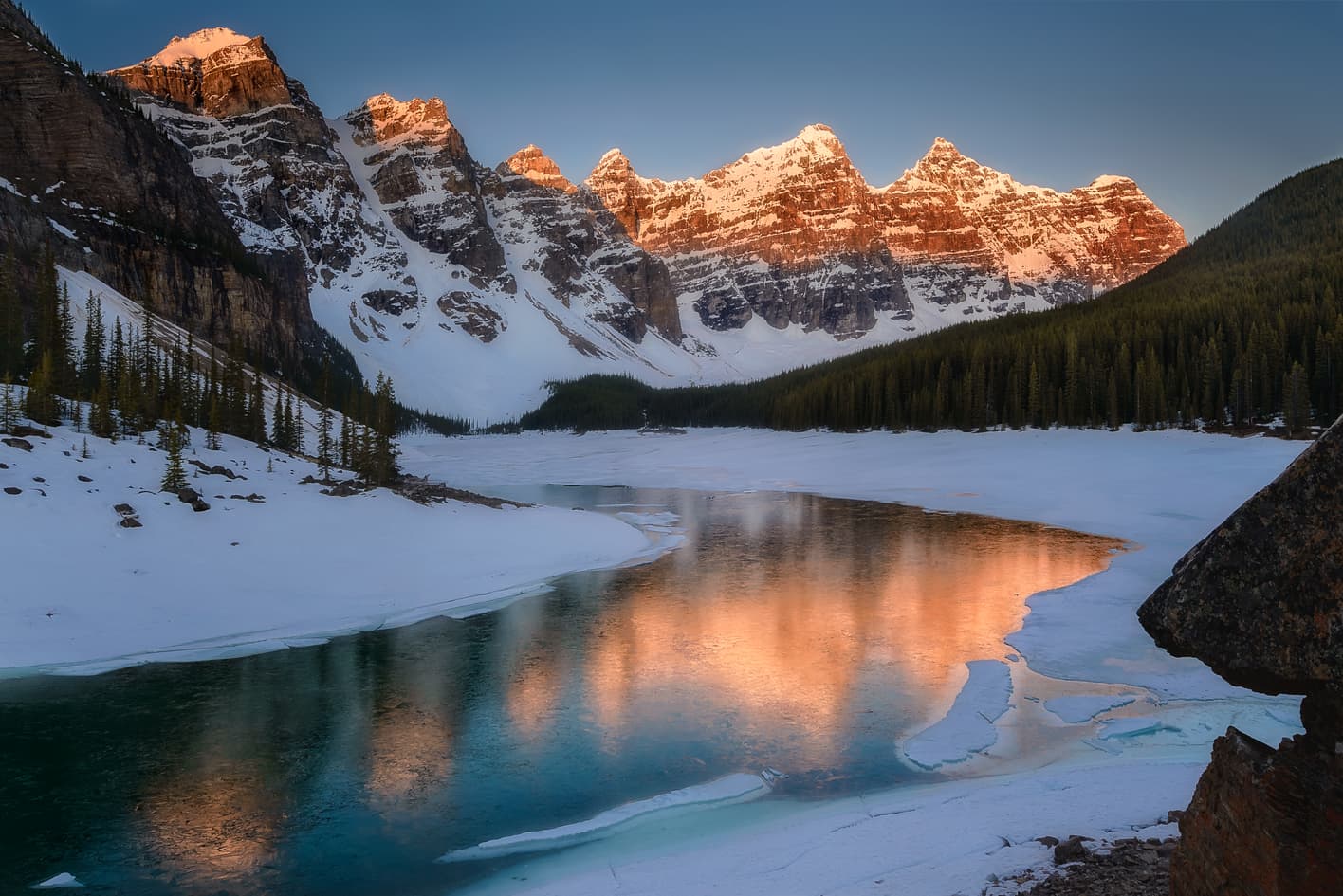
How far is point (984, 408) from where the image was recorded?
227ft

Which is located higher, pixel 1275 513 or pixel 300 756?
pixel 1275 513

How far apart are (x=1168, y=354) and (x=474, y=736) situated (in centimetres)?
6644

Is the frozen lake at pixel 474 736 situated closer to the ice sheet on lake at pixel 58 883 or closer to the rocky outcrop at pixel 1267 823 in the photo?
the ice sheet on lake at pixel 58 883

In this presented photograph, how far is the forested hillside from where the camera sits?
52438 millimetres

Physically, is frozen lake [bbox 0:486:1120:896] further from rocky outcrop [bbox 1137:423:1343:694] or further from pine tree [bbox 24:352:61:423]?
pine tree [bbox 24:352:61:423]

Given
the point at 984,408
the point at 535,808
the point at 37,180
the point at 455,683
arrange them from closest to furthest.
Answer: the point at 535,808 → the point at 455,683 → the point at 37,180 → the point at 984,408

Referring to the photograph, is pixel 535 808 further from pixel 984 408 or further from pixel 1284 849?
pixel 984 408

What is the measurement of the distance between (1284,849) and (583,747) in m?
7.89

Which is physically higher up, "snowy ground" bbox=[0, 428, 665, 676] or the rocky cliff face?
the rocky cliff face

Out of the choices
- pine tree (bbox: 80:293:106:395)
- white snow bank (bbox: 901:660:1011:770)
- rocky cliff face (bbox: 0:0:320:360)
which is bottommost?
white snow bank (bbox: 901:660:1011:770)

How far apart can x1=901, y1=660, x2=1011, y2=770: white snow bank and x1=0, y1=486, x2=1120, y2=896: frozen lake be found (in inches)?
2.8

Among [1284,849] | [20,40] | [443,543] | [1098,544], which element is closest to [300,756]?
[1284,849]

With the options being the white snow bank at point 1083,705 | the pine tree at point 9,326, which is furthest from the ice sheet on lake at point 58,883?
the pine tree at point 9,326

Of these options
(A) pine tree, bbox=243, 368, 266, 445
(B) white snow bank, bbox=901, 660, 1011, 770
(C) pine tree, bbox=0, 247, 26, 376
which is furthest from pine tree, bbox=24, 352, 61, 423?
(B) white snow bank, bbox=901, 660, 1011, 770
